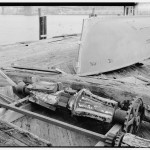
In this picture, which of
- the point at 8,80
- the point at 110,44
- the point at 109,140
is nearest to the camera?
the point at 109,140

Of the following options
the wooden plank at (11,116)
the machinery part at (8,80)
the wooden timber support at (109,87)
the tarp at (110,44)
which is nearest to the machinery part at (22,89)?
the wooden plank at (11,116)

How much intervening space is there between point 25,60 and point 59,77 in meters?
4.70

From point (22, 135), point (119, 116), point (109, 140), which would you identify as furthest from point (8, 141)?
point (119, 116)

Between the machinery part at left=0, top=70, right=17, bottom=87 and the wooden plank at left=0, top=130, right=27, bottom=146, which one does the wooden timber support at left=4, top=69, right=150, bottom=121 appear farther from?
the wooden plank at left=0, top=130, right=27, bottom=146

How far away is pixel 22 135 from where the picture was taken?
2.78 m

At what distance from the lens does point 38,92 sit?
3867 mm

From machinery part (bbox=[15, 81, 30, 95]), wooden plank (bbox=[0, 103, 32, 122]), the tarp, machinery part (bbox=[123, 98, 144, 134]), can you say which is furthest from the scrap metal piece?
the tarp

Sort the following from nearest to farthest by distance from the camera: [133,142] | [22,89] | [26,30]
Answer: [133,142]
[22,89]
[26,30]

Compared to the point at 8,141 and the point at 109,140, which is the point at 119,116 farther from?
the point at 8,141

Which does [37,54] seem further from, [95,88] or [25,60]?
[95,88]

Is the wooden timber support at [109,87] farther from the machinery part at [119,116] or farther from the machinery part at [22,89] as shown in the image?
Answer: the machinery part at [119,116]

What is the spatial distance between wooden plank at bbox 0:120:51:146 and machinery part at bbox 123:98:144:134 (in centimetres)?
105

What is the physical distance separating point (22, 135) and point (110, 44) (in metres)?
5.56

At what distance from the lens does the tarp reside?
7262 mm
